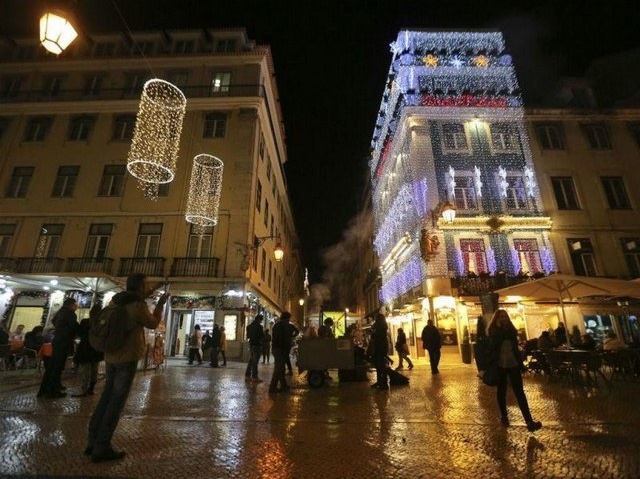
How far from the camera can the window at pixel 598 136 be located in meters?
20.8

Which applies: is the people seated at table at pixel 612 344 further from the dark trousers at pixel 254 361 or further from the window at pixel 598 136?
the window at pixel 598 136

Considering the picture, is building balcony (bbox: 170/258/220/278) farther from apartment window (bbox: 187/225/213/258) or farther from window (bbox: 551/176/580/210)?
window (bbox: 551/176/580/210)

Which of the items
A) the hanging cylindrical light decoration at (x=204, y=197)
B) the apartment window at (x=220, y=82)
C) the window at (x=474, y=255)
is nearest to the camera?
the hanging cylindrical light decoration at (x=204, y=197)

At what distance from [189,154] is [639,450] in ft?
71.6

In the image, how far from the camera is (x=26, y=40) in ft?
79.9

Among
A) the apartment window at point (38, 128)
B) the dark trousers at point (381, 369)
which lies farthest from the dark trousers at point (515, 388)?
the apartment window at point (38, 128)

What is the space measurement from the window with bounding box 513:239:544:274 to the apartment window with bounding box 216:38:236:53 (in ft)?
72.5

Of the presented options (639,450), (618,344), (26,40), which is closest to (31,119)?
(26,40)

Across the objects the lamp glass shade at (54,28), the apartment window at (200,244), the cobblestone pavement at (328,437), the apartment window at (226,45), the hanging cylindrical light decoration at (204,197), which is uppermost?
the apartment window at (226,45)

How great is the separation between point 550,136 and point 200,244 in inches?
873

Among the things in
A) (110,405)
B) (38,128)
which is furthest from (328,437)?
(38,128)

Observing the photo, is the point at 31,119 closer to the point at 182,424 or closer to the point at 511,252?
the point at 182,424

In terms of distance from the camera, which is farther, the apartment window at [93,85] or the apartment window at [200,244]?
the apartment window at [93,85]

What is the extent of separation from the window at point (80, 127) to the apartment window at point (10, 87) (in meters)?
5.03
